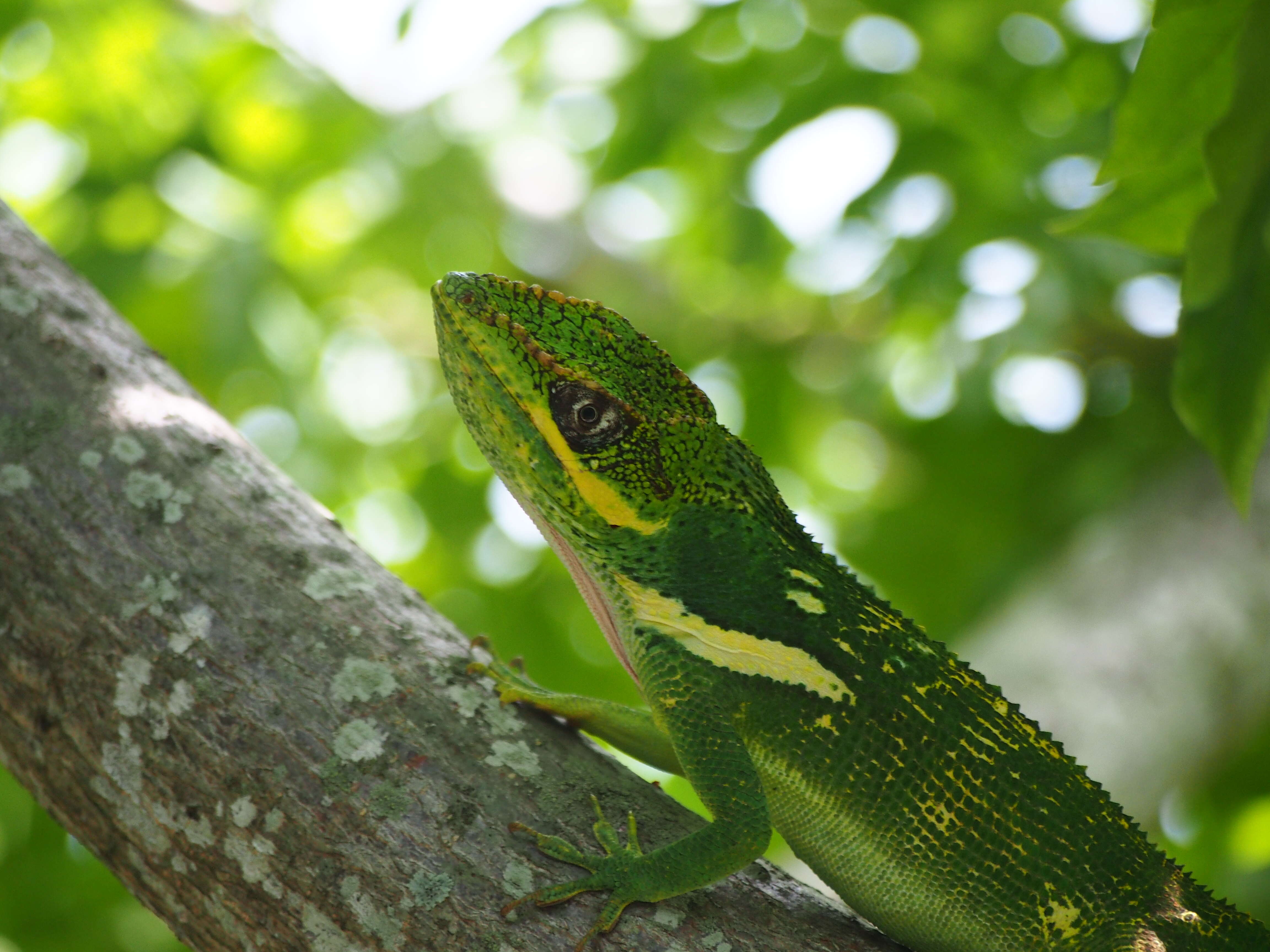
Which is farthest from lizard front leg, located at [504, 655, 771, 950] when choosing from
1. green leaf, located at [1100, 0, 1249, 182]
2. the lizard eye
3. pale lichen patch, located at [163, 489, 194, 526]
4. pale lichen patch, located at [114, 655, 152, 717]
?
green leaf, located at [1100, 0, 1249, 182]

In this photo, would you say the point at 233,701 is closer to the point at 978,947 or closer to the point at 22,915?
the point at 978,947

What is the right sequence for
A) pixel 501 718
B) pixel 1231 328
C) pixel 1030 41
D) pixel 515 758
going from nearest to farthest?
pixel 1231 328 → pixel 515 758 → pixel 501 718 → pixel 1030 41

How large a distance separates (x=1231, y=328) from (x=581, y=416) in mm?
1518

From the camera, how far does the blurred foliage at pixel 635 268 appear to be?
16.8 ft

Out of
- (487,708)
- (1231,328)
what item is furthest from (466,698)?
(1231,328)

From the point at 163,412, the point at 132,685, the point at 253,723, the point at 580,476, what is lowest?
the point at 132,685

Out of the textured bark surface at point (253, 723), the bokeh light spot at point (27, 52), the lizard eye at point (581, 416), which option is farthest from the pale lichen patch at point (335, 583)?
the bokeh light spot at point (27, 52)

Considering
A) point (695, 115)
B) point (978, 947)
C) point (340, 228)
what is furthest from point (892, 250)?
point (978, 947)

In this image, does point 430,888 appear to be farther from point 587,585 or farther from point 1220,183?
point 1220,183

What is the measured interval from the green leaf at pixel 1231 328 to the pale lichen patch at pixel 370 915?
2.01 m

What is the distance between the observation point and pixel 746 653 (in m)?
2.70

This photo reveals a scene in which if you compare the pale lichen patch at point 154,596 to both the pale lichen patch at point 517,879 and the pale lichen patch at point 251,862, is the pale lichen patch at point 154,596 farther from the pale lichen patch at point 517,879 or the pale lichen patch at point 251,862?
the pale lichen patch at point 517,879

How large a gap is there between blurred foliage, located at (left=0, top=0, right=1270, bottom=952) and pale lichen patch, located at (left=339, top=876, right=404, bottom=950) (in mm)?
3088

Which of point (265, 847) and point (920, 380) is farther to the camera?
point (920, 380)
